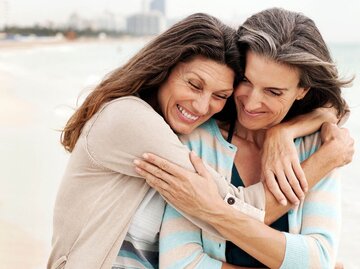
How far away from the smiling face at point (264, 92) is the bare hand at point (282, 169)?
0.09m

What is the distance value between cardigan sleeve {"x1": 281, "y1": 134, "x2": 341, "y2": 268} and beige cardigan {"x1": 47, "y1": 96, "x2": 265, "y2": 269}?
162 millimetres

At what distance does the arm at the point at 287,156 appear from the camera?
202 centimetres

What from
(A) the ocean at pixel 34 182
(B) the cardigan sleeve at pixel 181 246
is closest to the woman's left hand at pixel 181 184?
(B) the cardigan sleeve at pixel 181 246

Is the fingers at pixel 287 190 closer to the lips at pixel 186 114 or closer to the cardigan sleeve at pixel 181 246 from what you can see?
the cardigan sleeve at pixel 181 246

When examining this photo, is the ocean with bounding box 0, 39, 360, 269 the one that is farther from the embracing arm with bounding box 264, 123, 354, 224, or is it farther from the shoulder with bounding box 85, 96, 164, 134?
the shoulder with bounding box 85, 96, 164, 134

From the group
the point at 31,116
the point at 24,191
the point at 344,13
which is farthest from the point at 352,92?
the point at 344,13

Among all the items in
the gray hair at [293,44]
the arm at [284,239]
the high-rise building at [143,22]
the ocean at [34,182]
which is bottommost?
the high-rise building at [143,22]

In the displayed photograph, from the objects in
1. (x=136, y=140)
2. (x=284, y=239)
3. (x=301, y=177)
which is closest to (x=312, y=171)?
(x=301, y=177)

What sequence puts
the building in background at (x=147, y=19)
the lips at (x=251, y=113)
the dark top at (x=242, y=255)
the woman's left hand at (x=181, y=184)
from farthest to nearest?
the building in background at (x=147, y=19)
the lips at (x=251, y=113)
the dark top at (x=242, y=255)
the woman's left hand at (x=181, y=184)

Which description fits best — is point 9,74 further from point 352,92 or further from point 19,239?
point 19,239

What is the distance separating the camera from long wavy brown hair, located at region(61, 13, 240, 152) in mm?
2086

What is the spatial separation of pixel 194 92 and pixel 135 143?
0.37 meters

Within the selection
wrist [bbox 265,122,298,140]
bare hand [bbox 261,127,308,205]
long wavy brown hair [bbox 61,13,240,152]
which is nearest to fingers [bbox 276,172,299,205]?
bare hand [bbox 261,127,308,205]

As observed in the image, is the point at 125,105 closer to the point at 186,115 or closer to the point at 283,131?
the point at 186,115
